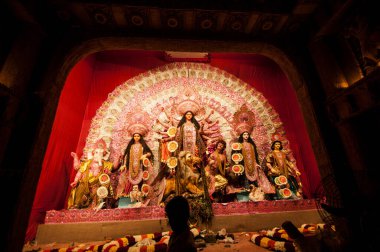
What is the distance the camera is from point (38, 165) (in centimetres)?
202

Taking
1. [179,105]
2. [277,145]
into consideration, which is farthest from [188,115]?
[277,145]

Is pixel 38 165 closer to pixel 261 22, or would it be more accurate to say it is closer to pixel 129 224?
pixel 129 224

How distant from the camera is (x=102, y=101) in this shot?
234 inches

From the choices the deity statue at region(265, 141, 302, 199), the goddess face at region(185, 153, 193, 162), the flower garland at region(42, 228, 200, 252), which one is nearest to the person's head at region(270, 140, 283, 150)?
the deity statue at region(265, 141, 302, 199)

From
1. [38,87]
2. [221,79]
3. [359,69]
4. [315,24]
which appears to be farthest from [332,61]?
[221,79]

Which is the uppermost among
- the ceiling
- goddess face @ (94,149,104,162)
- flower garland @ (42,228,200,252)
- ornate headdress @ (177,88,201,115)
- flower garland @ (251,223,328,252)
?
ornate headdress @ (177,88,201,115)

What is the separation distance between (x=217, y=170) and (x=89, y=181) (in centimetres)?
309

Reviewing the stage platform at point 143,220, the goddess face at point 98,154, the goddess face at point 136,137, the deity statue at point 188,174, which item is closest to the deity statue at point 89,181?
the goddess face at point 98,154

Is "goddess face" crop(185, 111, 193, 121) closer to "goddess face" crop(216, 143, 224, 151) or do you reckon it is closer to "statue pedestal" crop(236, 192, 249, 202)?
"goddess face" crop(216, 143, 224, 151)

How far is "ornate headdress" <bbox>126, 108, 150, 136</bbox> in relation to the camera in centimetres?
531

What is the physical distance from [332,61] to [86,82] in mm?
6056

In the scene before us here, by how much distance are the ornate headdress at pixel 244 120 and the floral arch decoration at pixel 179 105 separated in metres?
0.07

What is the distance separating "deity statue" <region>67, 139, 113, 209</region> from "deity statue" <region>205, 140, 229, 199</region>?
94.2 inches

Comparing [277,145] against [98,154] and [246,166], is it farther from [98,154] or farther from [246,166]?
[98,154]
